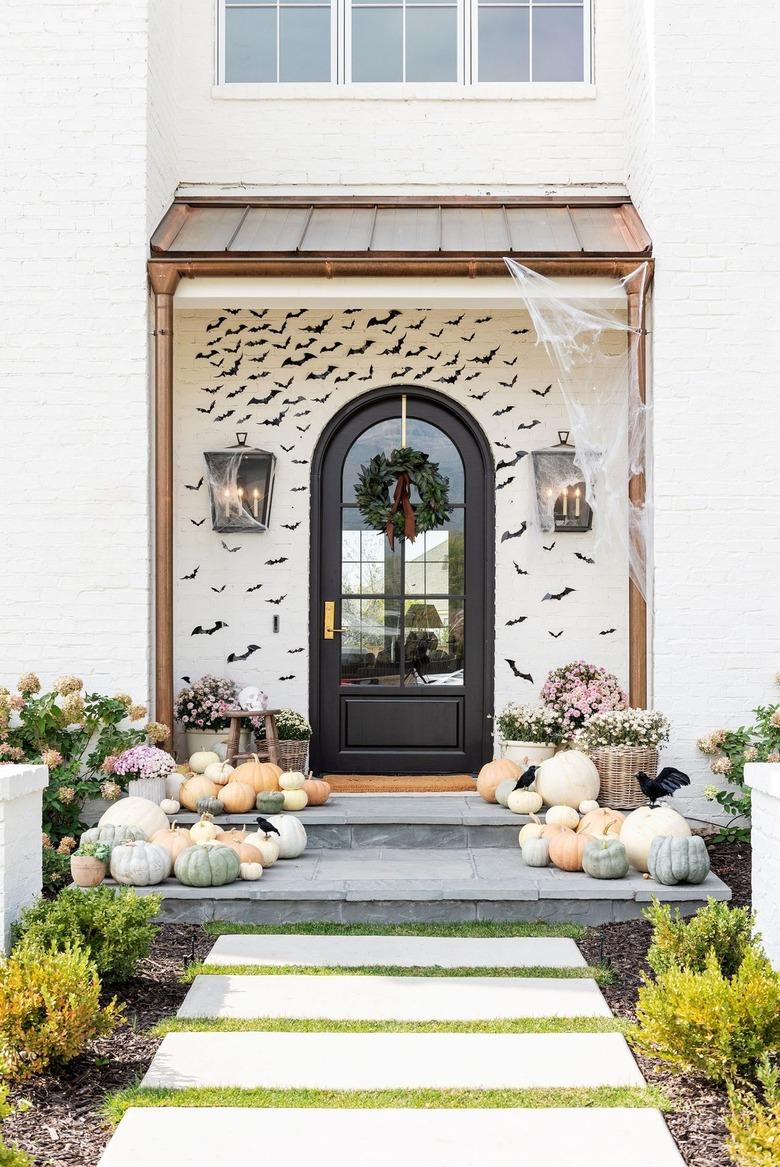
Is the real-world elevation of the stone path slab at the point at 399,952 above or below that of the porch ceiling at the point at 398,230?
below

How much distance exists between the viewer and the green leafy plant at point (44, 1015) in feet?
10.2

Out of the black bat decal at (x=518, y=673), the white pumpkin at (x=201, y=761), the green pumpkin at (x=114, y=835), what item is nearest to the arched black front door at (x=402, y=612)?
the black bat decal at (x=518, y=673)

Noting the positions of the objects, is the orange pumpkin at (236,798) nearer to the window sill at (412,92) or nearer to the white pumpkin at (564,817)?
the white pumpkin at (564,817)

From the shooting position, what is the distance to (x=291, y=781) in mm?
6047

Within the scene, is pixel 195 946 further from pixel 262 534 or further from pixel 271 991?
pixel 262 534

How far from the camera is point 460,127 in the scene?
7.38 m

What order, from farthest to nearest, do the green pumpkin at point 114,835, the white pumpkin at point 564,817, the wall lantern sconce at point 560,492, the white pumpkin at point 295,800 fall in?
the wall lantern sconce at point 560,492 < the white pumpkin at point 295,800 < the white pumpkin at point 564,817 < the green pumpkin at point 114,835

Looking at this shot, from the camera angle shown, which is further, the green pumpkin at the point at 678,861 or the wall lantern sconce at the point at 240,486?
the wall lantern sconce at the point at 240,486

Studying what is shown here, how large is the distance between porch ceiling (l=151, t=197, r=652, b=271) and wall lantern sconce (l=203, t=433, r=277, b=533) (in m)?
1.31

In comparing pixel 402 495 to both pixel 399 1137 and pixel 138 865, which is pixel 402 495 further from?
Answer: pixel 399 1137

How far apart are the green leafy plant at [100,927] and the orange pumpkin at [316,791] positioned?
2127 millimetres

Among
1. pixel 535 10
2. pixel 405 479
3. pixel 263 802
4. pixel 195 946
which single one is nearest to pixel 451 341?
pixel 405 479

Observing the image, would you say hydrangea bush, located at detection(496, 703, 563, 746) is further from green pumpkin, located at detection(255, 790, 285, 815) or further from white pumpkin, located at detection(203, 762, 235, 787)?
white pumpkin, located at detection(203, 762, 235, 787)

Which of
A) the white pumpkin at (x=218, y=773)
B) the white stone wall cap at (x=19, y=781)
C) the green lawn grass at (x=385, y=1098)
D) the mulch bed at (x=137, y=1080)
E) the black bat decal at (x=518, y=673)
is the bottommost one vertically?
the mulch bed at (x=137, y=1080)
